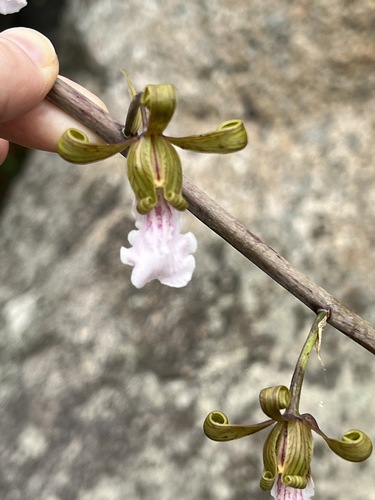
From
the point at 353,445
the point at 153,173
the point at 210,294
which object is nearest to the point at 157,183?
the point at 153,173

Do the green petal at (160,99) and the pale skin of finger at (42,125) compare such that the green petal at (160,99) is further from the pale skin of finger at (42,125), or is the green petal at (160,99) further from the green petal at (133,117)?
the pale skin of finger at (42,125)

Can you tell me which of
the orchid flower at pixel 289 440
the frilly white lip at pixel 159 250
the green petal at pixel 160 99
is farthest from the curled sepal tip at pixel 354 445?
the green petal at pixel 160 99

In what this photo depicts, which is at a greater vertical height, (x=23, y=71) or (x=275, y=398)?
(x=23, y=71)

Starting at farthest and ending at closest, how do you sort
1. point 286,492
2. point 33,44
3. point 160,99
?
point 33,44 → point 286,492 → point 160,99

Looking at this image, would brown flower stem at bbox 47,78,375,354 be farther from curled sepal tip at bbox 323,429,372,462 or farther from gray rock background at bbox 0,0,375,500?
gray rock background at bbox 0,0,375,500

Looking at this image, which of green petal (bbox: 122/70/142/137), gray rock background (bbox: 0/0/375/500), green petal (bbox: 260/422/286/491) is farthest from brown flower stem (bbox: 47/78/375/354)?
gray rock background (bbox: 0/0/375/500)

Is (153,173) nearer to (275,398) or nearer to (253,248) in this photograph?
(253,248)

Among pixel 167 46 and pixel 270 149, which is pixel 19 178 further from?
pixel 270 149
